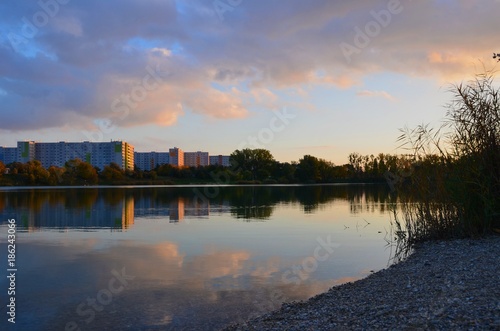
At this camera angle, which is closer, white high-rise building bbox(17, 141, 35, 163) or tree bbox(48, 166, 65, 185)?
tree bbox(48, 166, 65, 185)

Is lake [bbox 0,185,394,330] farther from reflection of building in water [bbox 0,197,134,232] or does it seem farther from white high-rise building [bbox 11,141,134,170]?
white high-rise building [bbox 11,141,134,170]

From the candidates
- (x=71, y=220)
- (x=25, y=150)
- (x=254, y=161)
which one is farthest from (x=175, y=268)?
(x=25, y=150)

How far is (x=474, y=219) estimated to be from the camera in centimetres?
1312

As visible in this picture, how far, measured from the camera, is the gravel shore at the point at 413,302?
5.59m

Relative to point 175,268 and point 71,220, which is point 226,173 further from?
point 175,268

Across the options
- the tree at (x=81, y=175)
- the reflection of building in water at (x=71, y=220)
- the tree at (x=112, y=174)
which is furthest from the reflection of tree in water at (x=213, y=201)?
the tree at (x=112, y=174)

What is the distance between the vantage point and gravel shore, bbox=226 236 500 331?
559 centimetres

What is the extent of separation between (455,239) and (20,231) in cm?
1695

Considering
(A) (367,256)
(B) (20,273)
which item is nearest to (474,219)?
(A) (367,256)

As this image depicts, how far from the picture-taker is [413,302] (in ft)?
21.9

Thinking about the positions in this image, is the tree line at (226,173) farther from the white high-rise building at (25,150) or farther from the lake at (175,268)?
the lake at (175,268)

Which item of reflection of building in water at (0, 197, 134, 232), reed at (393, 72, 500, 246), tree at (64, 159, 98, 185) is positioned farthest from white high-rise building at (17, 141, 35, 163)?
reed at (393, 72, 500, 246)

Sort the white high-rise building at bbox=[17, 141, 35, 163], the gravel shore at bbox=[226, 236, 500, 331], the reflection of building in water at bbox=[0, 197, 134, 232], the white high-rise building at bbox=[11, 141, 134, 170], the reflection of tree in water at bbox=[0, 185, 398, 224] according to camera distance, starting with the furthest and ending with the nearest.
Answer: the white high-rise building at bbox=[17, 141, 35, 163], the white high-rise building at bbox=[11, 141, 134, 170], the reflection of tree in water at bbox=[0, 185, 398, 224], the reflection of building in water at bbox=[0, 197, 134, 232], the gravel shore at bbox=[226, 236, 500, 331]

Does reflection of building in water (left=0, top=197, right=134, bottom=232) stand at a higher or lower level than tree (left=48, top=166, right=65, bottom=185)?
lower
